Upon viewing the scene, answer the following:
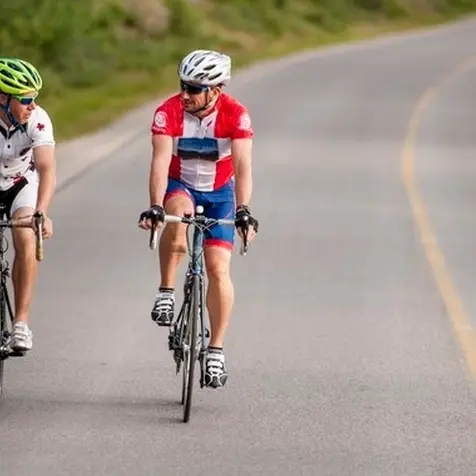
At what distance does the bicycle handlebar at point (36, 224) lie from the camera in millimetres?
10094

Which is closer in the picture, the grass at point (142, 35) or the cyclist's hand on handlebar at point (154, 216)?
the cyclist's hand on handlebar at point (154, 216)

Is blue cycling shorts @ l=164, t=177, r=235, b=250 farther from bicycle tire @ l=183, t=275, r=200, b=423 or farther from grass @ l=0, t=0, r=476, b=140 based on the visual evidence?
grass @ l=0, t=0, r=476, b=140

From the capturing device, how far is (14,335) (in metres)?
10.5

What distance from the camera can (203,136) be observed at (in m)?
10.5

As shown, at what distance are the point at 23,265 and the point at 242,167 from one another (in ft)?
4.45

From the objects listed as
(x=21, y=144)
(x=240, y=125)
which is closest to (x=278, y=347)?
(x=240, y=125)

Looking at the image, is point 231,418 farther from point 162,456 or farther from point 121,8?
point 121,8

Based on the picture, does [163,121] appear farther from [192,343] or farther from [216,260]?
[192,343]

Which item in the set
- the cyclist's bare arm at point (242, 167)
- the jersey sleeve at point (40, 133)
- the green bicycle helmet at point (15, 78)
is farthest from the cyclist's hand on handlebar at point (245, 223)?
the green bicycle helmet at point (15, 78)

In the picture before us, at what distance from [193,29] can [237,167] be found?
51.0 meters

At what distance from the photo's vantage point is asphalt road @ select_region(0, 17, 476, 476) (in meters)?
9.31

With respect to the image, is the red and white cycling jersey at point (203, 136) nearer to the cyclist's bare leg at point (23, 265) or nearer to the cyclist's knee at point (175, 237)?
the cyclist's knee at point (175, 237)

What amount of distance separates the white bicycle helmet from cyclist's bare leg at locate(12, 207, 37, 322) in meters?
1.25

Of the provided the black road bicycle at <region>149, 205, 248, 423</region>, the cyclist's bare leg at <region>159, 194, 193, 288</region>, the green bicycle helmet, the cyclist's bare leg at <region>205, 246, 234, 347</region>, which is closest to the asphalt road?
the black road bicycle at <region>149, 205, 248, 423</region>
